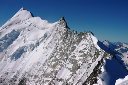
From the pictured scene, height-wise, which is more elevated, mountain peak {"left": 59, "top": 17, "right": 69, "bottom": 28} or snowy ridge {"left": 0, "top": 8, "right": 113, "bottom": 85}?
mountain peak {"left": 59, "top": 17, "right": 69, "bottom": 28}

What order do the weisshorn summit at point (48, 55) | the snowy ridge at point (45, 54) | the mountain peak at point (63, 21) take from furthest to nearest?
the mountain peak at point (63, 21)
the snowy ridge at point (45, 54)
the weisshorn summit at point (48, 55)

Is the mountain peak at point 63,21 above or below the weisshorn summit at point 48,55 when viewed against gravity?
above

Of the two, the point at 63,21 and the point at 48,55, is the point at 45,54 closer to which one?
the point at 48,55

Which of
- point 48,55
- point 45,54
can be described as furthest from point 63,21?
point 48,55

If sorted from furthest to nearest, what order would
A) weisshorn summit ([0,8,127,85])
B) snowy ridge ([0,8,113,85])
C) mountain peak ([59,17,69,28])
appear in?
mountain peak ([59,17,69,28]) → snowy ridge ([0,8,113,85]) → weisshorn summit ([0,8,127,85])

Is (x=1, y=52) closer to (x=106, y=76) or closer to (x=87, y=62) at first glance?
(x=87, y=62)

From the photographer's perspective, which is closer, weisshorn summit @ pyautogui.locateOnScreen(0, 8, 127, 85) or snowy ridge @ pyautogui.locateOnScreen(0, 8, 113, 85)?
weisshorn summit @ pyautogui.locateOnScreen(0, 8, 127, 85)

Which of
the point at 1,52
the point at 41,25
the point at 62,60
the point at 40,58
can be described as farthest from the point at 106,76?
the point at 1,52

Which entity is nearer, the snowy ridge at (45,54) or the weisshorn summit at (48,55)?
the weisshorn summit at (48,55)
